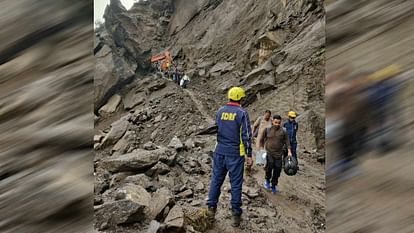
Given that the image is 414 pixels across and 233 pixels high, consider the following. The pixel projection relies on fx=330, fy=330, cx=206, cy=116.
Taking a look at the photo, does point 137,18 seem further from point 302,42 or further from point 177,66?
point 302,42

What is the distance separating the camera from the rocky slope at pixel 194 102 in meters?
5.61

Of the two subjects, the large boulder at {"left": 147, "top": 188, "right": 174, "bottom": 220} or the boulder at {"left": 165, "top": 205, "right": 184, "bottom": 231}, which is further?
the large boulder at {"left": 147, "top": 188, "right": 174, "bottom": 220}

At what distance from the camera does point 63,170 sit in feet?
3.03

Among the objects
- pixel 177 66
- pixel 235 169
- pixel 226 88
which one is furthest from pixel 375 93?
pixel 177 66

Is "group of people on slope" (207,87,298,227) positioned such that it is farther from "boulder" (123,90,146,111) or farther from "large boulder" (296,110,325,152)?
"boulder" (123,90,146,111)

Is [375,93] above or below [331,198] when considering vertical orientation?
above

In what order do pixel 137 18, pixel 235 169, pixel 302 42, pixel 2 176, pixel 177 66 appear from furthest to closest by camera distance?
pixel 137 18 < pixel 177 66 < pixel 302 42 < pixel 235 169 < pixel 2 176

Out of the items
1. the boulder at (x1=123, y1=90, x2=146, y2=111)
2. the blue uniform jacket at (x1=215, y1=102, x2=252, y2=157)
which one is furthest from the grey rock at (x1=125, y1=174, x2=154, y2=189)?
the boulder at (x1=123, y1=90, x2=146, y2=111)

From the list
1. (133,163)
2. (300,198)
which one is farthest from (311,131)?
(133,163)

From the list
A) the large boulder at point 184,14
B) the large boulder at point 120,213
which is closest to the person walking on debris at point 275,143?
the large boulder at point 120,213

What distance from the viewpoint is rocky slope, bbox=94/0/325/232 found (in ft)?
18.4

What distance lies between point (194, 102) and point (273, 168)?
11.0m

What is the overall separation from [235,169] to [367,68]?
377 cm

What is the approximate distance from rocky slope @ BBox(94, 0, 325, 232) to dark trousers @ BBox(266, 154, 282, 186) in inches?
13.4
